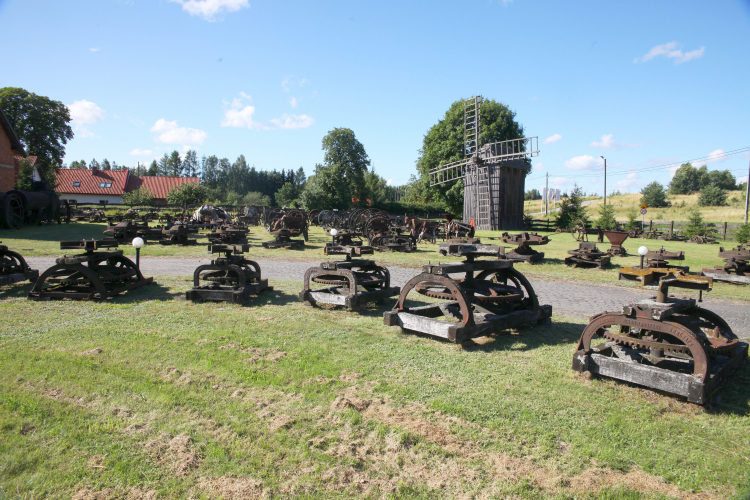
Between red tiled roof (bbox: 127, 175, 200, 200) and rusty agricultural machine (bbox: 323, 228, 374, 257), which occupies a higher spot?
red tiled roof (bbox: 127, 175, 200, 200)

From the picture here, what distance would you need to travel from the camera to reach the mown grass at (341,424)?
9.08 feet

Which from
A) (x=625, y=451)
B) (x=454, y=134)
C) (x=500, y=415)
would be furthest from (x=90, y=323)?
(x=454, y=134)

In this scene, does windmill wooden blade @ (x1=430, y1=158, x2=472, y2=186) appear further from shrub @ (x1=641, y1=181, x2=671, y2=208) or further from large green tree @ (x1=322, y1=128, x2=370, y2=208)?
shrub @ (x1=641, y1=181, x2=671, y2=208)

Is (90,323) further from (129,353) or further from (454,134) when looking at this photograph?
(454,134)

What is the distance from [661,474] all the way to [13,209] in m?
31.4

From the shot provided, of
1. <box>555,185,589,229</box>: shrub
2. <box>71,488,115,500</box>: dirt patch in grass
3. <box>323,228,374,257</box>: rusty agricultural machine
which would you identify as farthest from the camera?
<box>555,185,589,229</box>: shrub

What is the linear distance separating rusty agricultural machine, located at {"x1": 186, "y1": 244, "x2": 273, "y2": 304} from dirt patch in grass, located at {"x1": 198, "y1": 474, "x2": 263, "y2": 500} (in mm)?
5033

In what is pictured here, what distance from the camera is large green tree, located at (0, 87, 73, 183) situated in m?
40.7

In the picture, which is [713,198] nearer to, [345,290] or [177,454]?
[345,290]

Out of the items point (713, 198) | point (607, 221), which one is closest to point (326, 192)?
point (607, 221)

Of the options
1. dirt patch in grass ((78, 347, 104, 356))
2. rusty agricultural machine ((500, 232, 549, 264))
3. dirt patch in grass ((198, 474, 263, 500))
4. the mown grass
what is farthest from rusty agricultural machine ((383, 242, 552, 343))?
rusty agricultural machine ((500, 232, 549, 264))

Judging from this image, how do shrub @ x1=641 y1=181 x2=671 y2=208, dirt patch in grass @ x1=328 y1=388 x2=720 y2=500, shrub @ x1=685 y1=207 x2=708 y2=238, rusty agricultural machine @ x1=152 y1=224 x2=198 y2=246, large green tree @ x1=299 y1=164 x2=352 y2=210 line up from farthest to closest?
shrub @ x1=641 y1=181 x2=671 y2=208 < large green tree @ x1=299 y1=164 x2=352 y2=210 < shrub @ x1=685 y1=207 x2=708 y2=238 < rusty agricultural machine @ x1=152 y1=224 x2=198 y2=246 < dirt patch in grass @ x1=328 y1=388 x2=720 y2=500

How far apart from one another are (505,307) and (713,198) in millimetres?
69227

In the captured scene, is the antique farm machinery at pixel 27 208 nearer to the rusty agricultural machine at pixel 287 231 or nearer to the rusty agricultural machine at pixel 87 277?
the rusty agricultural machine at pixel 287 231
